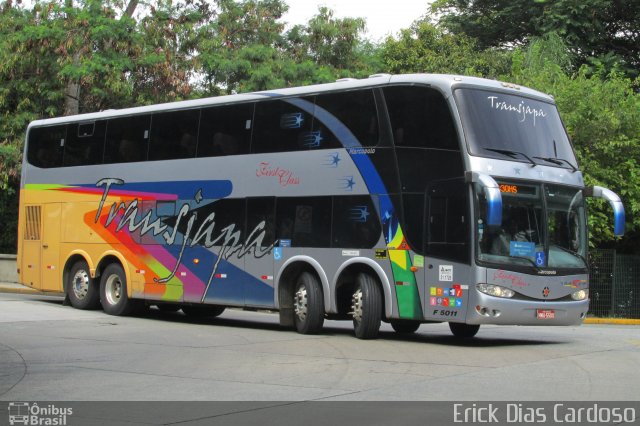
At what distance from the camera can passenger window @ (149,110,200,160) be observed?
19703 mm

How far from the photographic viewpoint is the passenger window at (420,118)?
15297 millimetres

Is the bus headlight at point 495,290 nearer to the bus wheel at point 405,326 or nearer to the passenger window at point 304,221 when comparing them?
the passenger window at point 304,221

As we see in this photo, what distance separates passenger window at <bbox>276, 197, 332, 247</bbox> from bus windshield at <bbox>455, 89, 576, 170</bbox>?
312 centimetres

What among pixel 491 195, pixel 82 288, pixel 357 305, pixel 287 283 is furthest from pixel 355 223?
pixel 82 288

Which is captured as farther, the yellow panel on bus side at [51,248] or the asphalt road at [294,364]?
the yellow panel on bus side at [51,248]

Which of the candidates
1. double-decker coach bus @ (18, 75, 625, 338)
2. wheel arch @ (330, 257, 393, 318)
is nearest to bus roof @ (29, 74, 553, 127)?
double-decker coach bus @ (18, 75, 625, 338)

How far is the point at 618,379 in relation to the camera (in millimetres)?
11445

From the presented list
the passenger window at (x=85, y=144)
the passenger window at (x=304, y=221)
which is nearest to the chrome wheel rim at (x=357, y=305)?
the passenger window at (x=304, y=221)

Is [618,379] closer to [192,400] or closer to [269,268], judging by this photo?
[192,400]

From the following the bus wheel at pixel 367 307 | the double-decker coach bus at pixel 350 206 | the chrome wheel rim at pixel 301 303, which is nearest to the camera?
the double-decker coach bus at pixel 350 206

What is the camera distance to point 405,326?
1828 cm

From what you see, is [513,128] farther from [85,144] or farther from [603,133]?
[603,133]

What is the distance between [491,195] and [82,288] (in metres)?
11.4

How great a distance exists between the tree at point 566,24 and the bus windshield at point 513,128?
16407 mm
